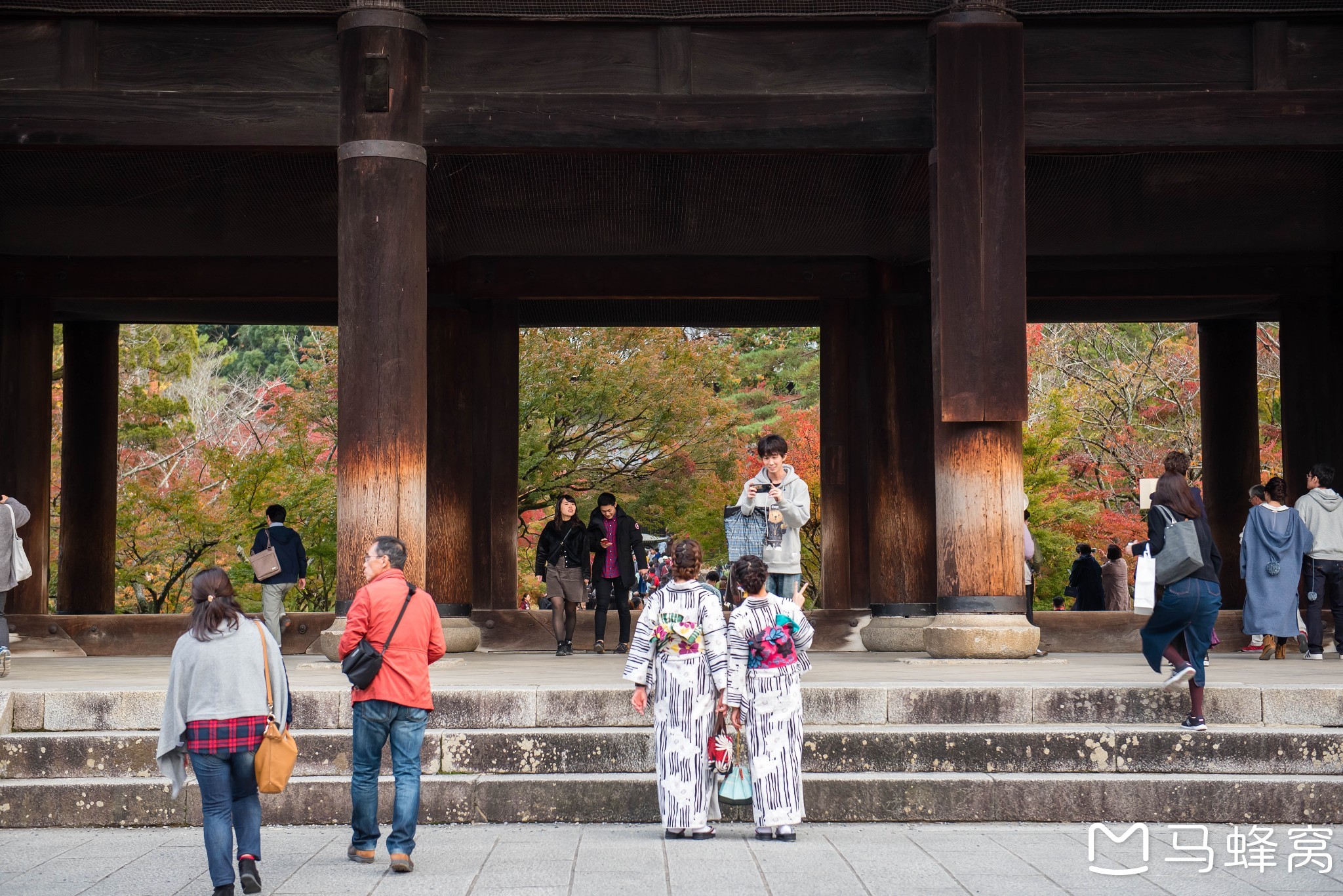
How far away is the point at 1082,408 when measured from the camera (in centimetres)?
2467

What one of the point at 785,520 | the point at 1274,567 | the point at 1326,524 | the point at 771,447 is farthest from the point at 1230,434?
the point at 771,447

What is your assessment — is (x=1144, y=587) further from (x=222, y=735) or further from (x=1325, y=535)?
(x=222, y=735)

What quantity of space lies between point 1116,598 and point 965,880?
13.0 metres

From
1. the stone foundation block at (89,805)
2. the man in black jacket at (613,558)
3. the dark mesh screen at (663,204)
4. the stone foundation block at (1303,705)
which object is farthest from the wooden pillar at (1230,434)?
the stone foundation block at (89,805)

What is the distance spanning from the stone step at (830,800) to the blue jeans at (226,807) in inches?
61.5

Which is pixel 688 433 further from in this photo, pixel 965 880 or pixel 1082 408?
pixel 965 880

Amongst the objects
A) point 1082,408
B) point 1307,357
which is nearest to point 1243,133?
point 1307,357

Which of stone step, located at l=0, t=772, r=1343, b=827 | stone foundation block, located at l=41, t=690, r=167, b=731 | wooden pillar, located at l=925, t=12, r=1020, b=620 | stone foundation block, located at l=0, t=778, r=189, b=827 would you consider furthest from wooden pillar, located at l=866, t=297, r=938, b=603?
stone foundation block, located at l=0, t=778, r=189, b=827

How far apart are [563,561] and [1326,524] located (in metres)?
6.41

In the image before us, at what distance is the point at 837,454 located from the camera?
14.2m

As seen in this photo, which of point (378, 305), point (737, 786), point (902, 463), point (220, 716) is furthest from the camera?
point (902, 463)

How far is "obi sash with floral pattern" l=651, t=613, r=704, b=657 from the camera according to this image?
679 centimetres

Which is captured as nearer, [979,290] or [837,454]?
[979,290]

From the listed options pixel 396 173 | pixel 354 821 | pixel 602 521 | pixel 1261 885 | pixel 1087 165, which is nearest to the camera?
pixel 1261 885
